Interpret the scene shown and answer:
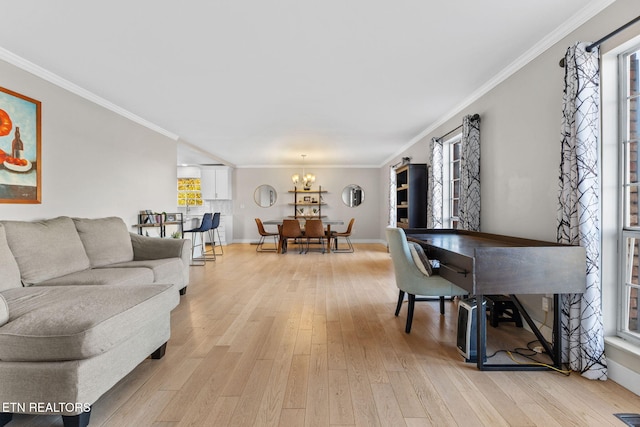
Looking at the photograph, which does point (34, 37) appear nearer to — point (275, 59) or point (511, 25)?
point (275, 59)

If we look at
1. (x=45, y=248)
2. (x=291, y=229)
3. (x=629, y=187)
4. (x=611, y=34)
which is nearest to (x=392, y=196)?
(x=291, y=229)

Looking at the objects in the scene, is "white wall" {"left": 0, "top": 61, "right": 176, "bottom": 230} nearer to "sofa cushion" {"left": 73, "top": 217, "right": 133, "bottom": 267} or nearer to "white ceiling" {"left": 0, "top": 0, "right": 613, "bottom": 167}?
"white ceiling" {"left": 0, "top": 0, "right": 613, "bottom": 167}

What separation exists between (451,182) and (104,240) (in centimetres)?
471

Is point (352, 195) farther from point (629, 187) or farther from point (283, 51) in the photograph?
point (629, 187)

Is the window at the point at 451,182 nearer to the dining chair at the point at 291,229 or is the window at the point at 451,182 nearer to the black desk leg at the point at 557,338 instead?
the black desk leg at the point at 557,338

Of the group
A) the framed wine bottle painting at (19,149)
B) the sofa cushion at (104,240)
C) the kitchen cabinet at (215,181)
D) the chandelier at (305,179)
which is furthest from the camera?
the kitchen cabinet at (215,181)

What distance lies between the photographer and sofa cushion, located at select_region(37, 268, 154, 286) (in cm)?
273

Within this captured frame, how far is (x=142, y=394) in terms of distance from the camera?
1860 mm

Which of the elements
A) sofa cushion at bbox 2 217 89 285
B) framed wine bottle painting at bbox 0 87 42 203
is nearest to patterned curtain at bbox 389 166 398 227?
sofa cushion at bbox 2 217 89 285

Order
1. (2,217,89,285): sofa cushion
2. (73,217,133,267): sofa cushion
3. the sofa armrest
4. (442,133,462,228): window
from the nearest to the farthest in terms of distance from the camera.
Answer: (2,217,89,285): sofa cushion
(73,217,133,267): sofa cushion
the sofa armrest
(442,133,462,228): window

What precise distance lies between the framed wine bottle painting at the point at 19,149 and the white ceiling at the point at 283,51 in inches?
16.3

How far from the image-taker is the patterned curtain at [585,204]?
205 centimetres

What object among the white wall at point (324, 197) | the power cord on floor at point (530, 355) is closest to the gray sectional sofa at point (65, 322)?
the power cord on floor at point (530, 355)

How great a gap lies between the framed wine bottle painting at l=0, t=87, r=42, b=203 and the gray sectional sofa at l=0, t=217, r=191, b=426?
14.7 inches
